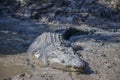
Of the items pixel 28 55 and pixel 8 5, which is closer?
pixel 28 55

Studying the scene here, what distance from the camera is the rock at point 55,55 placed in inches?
282

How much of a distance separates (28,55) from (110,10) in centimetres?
747

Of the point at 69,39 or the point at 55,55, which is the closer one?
the point at 55,55

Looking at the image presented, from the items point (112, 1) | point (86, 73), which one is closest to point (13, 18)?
point (112, 1)

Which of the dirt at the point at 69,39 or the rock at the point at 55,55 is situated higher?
the rock at the point at 55,55

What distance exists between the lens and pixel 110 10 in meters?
15.1

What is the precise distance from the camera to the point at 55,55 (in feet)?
24.8

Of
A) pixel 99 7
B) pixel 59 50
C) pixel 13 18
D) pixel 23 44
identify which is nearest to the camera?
pixel 59 50

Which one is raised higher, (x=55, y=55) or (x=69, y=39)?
(x=55, y=55)

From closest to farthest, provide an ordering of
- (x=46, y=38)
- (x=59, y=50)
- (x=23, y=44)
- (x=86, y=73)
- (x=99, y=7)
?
(x=86, y=73) < (x=59, y=50) < (x=46, y=38) < (x=23, y=44) < (x=99, y=7)

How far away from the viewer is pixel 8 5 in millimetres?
15945

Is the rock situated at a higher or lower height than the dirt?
higher

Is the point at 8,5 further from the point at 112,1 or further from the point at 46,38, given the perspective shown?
the point at 46,38

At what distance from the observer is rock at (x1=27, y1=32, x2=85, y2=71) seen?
7.16 meters
